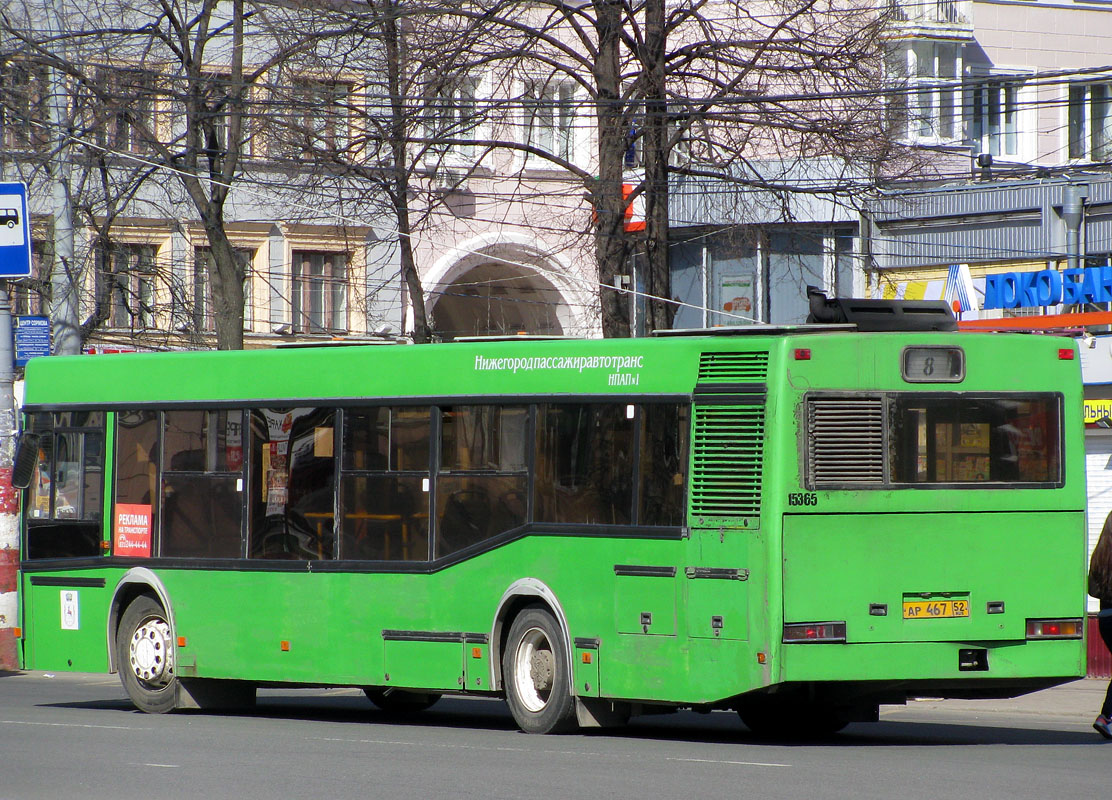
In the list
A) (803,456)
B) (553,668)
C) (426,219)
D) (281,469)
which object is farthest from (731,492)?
(426,219)

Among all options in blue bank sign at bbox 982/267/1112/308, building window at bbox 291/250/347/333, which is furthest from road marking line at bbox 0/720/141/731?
building window at bbox 291/250/347/333

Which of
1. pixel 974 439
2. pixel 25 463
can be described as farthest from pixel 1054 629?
pixel 25 463

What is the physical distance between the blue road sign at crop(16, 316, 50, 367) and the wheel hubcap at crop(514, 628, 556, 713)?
413 inches

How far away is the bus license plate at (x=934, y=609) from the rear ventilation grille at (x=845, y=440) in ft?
2.68

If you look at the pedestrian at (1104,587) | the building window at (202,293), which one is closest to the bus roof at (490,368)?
the pedestrian at (1104,587)

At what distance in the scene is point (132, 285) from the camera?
37.7 m

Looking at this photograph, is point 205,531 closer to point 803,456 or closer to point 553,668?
point 553,668

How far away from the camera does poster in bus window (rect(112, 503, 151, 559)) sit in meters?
Result: 15.7

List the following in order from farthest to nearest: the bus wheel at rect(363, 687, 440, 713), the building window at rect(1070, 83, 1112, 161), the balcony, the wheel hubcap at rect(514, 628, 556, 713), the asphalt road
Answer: the building window at rect(1070, 83, 1112, 161) < the balcony < the bus wheel at rect(363, 687, 440, 713) < the wheel hubcap at rect(514, 628, 556, 713) < the asphalt road

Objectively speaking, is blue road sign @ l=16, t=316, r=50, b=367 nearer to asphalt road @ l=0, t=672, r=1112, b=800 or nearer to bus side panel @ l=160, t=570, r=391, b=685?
asphalt road @ l=0, t=672, r=1112, b=800

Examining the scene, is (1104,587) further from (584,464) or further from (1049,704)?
(1049,704)

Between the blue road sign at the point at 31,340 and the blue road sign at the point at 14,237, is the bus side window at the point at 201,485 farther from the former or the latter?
the blue road sign at the point at 31,340

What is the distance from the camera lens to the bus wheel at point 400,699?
1600cm

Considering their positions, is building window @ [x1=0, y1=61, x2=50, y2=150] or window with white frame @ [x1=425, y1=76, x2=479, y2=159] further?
building window @ [x1=0, y1=61, x2=50, y2=150]
